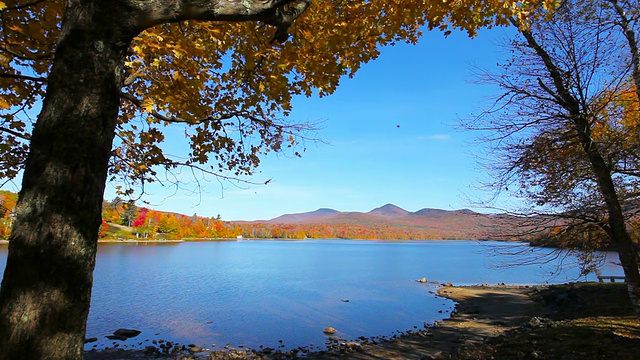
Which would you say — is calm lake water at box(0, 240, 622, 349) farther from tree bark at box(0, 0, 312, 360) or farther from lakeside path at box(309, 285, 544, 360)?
tree bark at box(0, 0, 312, 360)

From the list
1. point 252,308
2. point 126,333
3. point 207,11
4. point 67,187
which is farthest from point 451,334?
point 67,187

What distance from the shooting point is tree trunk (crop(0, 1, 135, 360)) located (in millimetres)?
2168

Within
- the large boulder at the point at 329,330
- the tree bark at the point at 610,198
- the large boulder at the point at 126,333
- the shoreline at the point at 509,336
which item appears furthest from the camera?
the large boulder at the point at 329,330

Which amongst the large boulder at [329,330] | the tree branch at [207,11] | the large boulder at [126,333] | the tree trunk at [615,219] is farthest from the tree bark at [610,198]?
the large boulder at [126,333]

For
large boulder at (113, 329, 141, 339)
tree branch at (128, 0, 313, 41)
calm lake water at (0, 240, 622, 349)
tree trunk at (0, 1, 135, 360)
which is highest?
tree branch at (128, 0, 313, 41)

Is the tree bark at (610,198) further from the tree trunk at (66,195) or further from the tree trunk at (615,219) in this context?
the tree trunk at (66,195)

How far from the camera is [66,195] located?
2346 millimetres

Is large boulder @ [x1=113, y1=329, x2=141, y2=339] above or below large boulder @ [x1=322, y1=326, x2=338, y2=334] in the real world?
above

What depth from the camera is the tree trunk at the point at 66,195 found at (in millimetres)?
2168

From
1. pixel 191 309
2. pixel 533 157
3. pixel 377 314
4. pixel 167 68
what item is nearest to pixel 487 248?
pixel 533 157

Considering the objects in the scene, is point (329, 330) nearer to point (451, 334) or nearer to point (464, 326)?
point (451, 334)

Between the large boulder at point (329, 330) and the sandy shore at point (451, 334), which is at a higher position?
the sandy shore at point (451, 334)

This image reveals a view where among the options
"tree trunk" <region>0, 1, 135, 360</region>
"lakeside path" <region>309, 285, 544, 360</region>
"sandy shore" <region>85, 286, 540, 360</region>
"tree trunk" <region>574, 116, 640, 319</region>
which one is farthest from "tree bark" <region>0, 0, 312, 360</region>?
"sandy shore" <region>85, 286, 540, 360</region>

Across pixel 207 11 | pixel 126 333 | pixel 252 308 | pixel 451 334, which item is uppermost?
pixel 207 11
